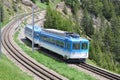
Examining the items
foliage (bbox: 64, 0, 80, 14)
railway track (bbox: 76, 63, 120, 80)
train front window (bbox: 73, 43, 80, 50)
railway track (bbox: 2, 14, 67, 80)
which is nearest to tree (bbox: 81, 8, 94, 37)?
foliage (bbox: 64, 0, 80, 14)

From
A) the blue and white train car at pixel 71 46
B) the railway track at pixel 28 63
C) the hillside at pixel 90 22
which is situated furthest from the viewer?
the hillside at pixel 90 22

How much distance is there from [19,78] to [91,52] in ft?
157

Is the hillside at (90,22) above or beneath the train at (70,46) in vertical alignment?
beneath

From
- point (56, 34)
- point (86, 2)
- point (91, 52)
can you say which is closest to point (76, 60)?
point (56, 34)

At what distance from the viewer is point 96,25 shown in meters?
170

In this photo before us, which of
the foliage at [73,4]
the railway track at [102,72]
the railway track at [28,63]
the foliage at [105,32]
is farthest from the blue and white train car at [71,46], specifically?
the foliage at [73,4]

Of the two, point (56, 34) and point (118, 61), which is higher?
point (56, 34)

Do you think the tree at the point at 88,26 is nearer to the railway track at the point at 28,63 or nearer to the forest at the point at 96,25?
the forest at the point at 96,25

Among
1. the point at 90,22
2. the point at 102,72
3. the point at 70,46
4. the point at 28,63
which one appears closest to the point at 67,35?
the point at 70,46

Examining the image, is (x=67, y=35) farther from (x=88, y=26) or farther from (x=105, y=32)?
(x=88, y=26)

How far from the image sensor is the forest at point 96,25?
317ft

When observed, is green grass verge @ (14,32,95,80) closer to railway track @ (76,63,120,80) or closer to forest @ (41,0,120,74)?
railway track @ (76,63,120,80)

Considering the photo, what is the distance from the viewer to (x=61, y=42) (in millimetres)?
45844

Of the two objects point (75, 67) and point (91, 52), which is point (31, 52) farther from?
point (91, 52)
